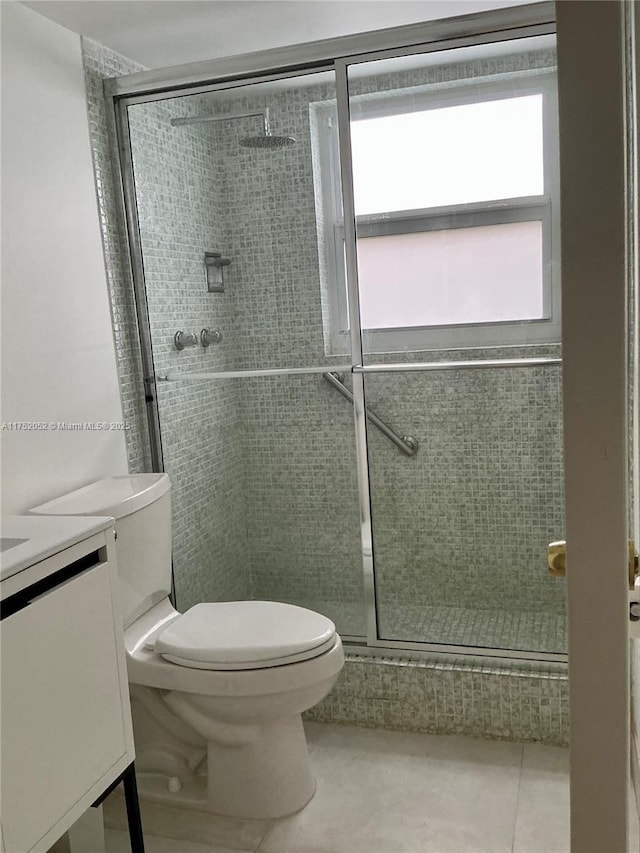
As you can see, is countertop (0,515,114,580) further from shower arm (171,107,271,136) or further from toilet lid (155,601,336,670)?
shower arm (171,107,271,136)

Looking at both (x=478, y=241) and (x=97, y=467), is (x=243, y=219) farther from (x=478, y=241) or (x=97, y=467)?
(x=97, y=467)

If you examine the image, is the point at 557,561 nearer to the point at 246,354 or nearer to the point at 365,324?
the point at 365,324

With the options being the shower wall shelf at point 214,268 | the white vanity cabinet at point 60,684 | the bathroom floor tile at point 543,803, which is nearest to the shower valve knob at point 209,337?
the shower wall shelf at point 214,268

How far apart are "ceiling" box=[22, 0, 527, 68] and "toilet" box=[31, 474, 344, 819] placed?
4.20 feet

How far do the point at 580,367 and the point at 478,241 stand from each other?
1792 millimetres

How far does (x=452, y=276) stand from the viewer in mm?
2211

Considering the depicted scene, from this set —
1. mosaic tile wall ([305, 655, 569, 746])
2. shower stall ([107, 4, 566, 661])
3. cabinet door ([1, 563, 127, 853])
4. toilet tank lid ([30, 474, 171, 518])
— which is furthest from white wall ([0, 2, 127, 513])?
mosaic tile wall ([305, 655, 569, 746])

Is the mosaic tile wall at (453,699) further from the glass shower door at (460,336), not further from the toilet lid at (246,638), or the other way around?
the toilet lid at (246,638)

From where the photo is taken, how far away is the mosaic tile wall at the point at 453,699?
7.13 ft

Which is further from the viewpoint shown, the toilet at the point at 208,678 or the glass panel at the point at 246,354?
the glass panel at the point at 246,354

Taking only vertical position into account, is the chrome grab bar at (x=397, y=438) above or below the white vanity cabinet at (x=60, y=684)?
above

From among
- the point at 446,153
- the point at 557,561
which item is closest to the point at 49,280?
the point at 446,153

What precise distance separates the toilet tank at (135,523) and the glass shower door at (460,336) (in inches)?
27.1

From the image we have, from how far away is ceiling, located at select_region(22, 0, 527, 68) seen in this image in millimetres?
1991
